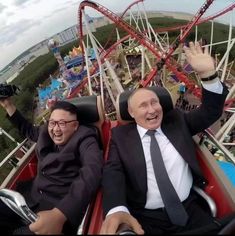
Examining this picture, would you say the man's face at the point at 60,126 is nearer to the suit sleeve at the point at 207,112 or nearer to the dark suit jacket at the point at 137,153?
the dark suit jacket at the point at 137,153

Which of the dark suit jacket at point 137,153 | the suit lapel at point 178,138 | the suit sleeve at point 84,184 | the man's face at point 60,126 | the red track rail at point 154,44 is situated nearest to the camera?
the suit sleeve at point 84,184

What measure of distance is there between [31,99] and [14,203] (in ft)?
136

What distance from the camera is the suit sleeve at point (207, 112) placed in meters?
2.68

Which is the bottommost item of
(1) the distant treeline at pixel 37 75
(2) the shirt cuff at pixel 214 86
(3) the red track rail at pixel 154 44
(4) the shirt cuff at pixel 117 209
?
(1) the distant treeline at pixel 37 75

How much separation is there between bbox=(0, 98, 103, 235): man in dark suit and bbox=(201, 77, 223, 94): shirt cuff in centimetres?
99

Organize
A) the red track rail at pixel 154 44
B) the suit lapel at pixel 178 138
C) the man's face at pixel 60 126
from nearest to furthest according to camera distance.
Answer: the suit lapel at pixel 178 138
the man's face at pixel 60 126
the red track rail at pixel 154 44

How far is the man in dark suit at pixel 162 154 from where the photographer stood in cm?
242

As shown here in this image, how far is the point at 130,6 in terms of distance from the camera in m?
20.7

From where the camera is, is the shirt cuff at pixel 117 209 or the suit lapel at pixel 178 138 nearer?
the shirt cuff at pixel 117 209

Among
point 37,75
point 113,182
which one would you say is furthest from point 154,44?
point 37,75

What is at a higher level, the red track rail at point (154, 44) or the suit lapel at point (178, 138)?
the suit lapel at point (178, 138)

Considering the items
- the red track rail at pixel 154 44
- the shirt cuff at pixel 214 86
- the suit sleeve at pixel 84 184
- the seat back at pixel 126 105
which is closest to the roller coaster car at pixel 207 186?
the seat back at pixel 126 105

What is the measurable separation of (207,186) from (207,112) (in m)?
0.58

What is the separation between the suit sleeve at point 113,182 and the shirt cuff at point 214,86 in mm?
863
